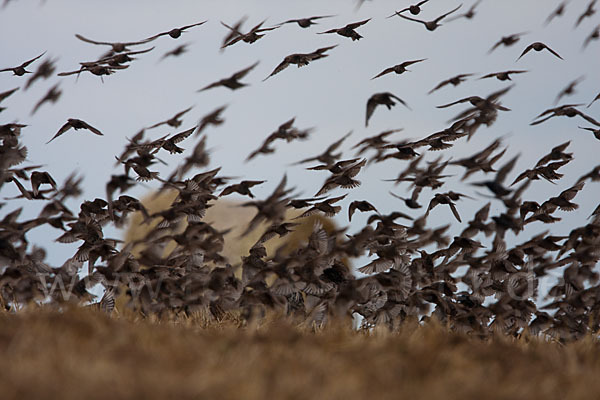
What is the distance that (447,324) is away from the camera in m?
7.00

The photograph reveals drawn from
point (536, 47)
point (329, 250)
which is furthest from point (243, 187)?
point (536, 47)

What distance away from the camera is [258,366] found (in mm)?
4402

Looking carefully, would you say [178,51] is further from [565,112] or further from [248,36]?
[565,112]

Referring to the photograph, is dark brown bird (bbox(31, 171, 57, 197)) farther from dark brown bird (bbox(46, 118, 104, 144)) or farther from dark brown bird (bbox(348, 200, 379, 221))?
dark brown bird (bbox(348, 200, 379, 221))

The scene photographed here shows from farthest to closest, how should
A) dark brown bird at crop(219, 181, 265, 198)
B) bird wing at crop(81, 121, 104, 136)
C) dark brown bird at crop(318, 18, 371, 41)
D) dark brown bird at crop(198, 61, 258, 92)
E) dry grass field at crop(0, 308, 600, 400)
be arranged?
1. dark brown bird at crop(318, 18, 371, 41)
2. bird wing at crop(81, 121, 104, 136)
3. dark brown bird at crop(219, 181, 265, 198)
4. dark brown bird at crop(198, 61, 258, 92)
5. dry grass field at crop(0, 308, 600, 400)

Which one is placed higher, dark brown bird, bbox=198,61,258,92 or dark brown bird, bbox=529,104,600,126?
dark brown bird, bbox=198,61,258,92

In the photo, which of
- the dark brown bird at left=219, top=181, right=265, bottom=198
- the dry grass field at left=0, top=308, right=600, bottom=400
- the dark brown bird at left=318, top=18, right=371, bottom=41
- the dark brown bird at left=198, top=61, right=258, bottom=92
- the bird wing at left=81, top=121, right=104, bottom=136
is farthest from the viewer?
the dark brown bird at left=318, top=18, right=371, bottom=41

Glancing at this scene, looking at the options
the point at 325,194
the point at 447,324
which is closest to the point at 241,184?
the point at 325,194

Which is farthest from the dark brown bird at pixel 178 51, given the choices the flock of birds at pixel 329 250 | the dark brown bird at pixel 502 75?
the dark brown bird at pixel 502 75

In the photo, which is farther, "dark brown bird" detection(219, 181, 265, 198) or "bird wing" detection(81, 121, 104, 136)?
"bird wing" detection(81, 121, 104, 136)

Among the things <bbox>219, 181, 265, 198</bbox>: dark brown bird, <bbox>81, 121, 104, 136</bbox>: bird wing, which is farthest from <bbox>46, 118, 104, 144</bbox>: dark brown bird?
<bbox>219, 181, 265, 198</bbox>: dark brown bird

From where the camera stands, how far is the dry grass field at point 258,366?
3.89 meters

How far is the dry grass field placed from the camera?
3.89 meters

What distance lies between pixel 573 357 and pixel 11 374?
3991 millimetres
